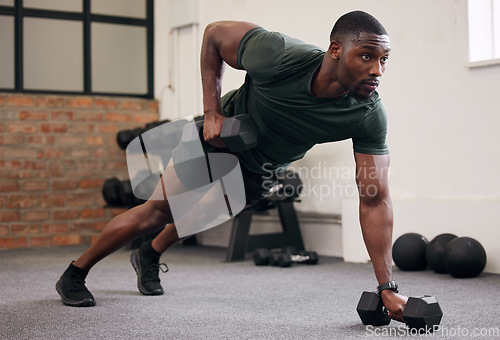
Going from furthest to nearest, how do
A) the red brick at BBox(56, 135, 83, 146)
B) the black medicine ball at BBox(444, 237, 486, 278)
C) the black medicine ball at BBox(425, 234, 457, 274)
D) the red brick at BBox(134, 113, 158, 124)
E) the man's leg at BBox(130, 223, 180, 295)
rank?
the red brick at BBox(134, 113, 158, 124)
the red brick at BBox(56, 135, 83, 146)
the black medicine ball at BBox(425, 234, 457, 274)
the black medicine ball at BBox(444, 237, 486, 278)
the man's leg at BBox(130, 223, 180, 295)

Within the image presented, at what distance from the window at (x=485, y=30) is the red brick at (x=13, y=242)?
374 centimetres

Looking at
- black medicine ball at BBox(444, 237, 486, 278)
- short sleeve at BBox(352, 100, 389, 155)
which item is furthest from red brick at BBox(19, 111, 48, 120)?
short sleeve at BBox(352, 100, 389, 155)

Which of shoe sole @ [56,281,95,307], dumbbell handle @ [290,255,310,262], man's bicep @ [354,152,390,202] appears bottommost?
dumbbell handle @ [290,255,310,262]

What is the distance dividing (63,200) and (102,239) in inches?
119

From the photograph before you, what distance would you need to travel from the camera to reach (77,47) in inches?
215

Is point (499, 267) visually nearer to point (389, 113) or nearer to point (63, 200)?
point (389, 113)

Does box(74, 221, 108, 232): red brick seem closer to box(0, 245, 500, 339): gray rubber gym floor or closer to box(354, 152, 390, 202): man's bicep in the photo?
box(0, 245, 500, 339): gray rubber gym floor

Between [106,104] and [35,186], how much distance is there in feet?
3.07

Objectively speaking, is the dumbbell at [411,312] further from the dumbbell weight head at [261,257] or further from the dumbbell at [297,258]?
the dumbbell weight head at [261,257]

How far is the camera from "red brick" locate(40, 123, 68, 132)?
209 inches

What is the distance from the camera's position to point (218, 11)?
5.09 m

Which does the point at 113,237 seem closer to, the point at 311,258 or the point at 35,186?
the point at 311,258

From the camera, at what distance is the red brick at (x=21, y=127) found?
5179 millimetres

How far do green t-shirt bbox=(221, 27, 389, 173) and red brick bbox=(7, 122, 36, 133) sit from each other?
3.53m
